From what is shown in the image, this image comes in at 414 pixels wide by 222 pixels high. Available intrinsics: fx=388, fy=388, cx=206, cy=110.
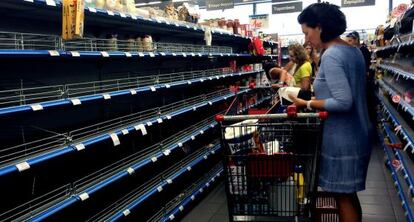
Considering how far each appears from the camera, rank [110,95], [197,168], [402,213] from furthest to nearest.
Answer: [197,168] → [402,213] → [110,95]

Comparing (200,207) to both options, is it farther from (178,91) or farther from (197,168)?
→ (178,91)

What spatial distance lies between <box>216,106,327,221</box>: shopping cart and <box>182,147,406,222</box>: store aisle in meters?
1.72

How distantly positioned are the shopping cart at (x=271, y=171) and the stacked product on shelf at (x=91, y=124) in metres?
1.01

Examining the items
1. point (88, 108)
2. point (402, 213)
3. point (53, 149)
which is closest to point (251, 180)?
point (53, 149)

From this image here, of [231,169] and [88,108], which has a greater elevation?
[88,108]

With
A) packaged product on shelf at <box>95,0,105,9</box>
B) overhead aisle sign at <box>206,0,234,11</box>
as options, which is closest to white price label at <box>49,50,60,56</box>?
packaged product on shelf at <box>95,0,105,9</box>

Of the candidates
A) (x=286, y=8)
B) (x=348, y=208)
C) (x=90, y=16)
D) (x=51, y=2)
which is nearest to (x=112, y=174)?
(x=90, y=16)

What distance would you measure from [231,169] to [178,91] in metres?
3.09

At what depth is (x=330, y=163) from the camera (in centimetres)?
202

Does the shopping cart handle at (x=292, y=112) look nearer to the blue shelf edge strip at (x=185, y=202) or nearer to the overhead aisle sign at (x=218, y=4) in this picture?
the blue shelf edge strip at (x=185, y=202)

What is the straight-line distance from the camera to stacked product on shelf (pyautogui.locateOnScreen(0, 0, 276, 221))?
2.38 metres

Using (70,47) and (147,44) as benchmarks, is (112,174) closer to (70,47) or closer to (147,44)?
(70,47)

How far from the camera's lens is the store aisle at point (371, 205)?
3.78 m

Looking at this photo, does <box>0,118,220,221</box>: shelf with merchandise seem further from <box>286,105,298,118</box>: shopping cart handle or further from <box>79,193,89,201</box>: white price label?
<box>286,105,298,118</box>: shopping cart handle
